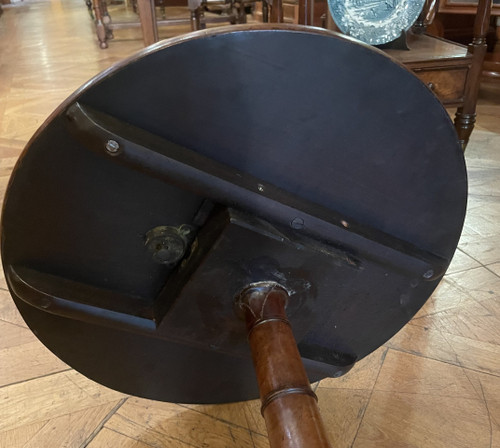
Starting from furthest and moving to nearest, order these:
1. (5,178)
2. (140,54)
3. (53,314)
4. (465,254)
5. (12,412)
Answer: (5,178) → (465,254) → (12,412) → (53,314) → (140,54)

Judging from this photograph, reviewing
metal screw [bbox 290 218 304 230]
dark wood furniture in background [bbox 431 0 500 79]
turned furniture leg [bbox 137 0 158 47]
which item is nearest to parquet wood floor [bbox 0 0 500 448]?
metal screw [bbox 290 218 304 230]

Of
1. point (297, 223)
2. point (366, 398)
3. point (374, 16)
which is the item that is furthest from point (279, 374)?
point (374, 16)

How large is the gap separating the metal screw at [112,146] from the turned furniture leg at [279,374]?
224 millimetres

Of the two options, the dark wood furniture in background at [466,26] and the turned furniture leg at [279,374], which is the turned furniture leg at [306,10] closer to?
the turned furniture leg at [279,374]

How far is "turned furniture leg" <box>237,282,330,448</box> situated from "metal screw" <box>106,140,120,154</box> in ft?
0.74

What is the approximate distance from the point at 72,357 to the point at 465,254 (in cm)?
97

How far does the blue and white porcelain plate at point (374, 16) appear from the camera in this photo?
1.22 m

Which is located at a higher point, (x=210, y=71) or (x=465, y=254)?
(x=210, y=71)

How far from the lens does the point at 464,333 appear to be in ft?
3.44

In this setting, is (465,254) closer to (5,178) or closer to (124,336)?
(124,336)

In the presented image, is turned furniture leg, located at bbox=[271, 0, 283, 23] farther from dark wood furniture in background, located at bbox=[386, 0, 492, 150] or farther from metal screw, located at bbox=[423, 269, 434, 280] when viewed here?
metal screw, located at bbox=[423, 269, 434, 280]

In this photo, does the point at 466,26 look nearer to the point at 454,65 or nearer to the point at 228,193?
the point at 454,65

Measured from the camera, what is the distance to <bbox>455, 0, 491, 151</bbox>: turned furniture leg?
1.34 m

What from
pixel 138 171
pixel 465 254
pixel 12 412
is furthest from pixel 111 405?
pixel 465 254
